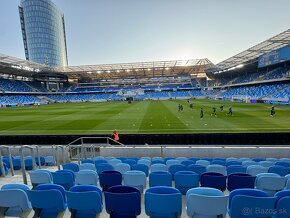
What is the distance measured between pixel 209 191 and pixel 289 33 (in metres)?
37.8

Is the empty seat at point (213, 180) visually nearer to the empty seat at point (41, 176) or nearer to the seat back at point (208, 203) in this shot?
the seat back at point (208, 203)

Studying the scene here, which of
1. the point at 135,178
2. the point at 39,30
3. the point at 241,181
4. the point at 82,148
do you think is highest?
the point at 39,30

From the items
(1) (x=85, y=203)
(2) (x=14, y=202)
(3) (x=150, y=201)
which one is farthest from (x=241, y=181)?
(2) (x=14, y=202)

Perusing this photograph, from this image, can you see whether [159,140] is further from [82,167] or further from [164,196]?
[164,196]

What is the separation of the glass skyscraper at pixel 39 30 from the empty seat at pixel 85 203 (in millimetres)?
146235

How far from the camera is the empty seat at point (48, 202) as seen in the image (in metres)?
3.58

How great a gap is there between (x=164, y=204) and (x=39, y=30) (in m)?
160

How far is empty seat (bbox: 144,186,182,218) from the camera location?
3339mm

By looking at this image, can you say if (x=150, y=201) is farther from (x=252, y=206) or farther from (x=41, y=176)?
(x=41, y=176)

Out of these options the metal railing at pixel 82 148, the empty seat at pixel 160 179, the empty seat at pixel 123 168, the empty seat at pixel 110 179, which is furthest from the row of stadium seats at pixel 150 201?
the metal railing at pixel 82 148

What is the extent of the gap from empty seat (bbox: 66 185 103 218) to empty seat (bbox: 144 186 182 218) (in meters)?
0.83

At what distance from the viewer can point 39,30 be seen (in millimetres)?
138125

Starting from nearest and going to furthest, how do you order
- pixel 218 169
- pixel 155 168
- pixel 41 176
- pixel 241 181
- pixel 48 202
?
pixel 48 202 < pixel 241 181 < pixel 41 176 < pixel 218 169 < pixel 155 168

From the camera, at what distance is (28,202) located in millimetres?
3783
